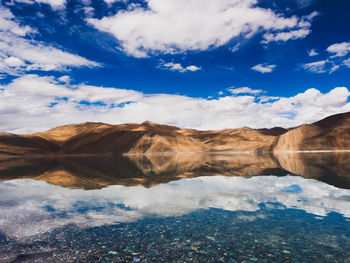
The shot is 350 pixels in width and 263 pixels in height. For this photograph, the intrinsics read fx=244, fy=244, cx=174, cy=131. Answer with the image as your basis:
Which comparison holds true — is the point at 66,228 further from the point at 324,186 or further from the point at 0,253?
the point at 324,186

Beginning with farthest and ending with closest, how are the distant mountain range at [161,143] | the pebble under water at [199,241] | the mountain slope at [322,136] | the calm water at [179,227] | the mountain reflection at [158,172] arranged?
the distant mountain range at [161,143] < the mountain slope at [322,136] < the mountain reflection at [158,172] < the calm water at [179,227] < the pebble under water at [199,241]

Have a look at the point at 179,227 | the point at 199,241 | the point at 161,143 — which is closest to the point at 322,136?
the point at 161,143

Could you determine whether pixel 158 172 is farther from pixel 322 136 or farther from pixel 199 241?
pixel 322 136

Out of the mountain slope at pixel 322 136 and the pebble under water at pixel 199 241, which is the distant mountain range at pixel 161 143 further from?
the pebble under water at pixel 199 241

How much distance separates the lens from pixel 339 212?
12.1 meters

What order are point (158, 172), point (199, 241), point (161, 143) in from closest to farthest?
point (199, 241)
point (158, 172)
point (161, 143)

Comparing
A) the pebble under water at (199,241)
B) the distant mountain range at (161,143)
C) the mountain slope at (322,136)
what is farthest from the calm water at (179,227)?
the mountain slope at (322,136)

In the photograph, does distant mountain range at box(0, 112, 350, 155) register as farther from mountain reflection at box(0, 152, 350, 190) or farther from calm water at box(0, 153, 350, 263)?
calm water at box(0, 153, 350, 263)

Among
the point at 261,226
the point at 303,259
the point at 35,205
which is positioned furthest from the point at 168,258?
the point at 35,205

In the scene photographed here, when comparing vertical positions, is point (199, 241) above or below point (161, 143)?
below

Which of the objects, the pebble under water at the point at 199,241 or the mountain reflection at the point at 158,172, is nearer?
the pebble under water at the point at 199,241

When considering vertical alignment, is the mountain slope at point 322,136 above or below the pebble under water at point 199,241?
above

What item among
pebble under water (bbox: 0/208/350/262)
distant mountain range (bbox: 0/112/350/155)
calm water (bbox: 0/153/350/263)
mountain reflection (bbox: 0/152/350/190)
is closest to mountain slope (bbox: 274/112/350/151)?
distant mountain range (bbox: 0/112/350/155)

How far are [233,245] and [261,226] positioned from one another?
2.44 m
